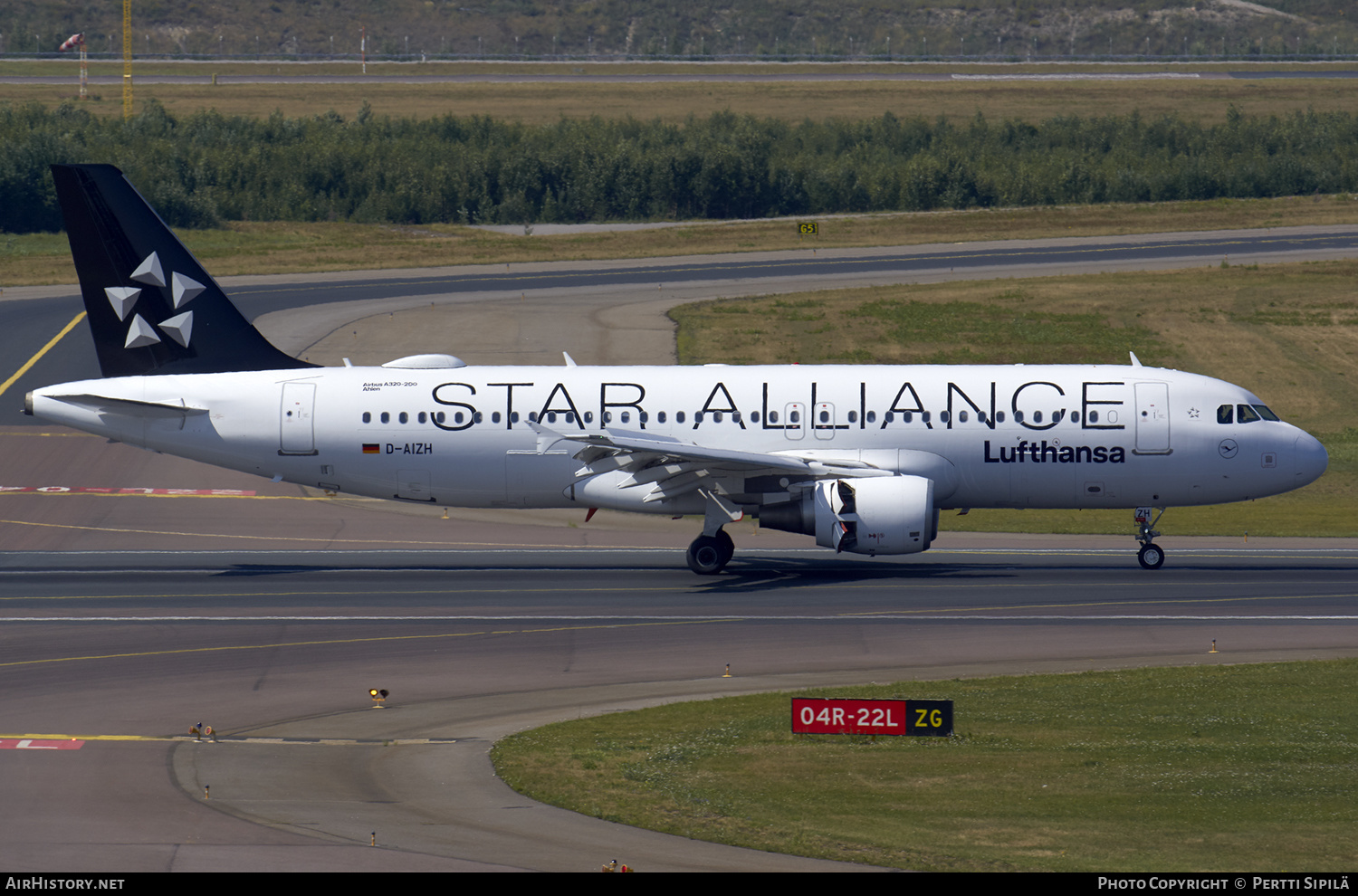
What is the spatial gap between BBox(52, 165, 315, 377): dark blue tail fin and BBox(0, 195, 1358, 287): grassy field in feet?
170

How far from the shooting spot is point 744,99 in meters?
152

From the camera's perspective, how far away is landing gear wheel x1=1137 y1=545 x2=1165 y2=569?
40.3m

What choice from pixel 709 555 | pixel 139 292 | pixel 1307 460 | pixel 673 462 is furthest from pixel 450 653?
pixel 1307 460

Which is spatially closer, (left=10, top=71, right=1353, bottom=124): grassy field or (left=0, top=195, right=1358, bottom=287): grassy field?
(left=0, top=195, right=1358, bottom=287): grassy field

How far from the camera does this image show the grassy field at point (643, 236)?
95812mm

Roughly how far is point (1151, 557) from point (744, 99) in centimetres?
11811

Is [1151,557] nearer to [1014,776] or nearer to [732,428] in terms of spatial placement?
Answer: [732,428]

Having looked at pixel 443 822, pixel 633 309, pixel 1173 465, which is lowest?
pixel 443 822

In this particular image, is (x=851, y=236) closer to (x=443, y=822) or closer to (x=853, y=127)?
(x=853, y=127)

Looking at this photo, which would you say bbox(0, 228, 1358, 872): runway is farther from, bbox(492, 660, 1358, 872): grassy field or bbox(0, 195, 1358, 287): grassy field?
bbox(0, 195, 1358, 287): grassy field

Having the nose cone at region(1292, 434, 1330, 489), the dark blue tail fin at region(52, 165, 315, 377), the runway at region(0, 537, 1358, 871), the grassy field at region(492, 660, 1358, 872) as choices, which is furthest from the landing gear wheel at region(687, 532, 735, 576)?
the nose cone at region(1292, 434, 1330, 489)

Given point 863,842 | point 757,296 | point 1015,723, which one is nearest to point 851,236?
point 757,296

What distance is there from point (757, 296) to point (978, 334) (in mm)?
13579

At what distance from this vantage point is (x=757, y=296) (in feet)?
264
